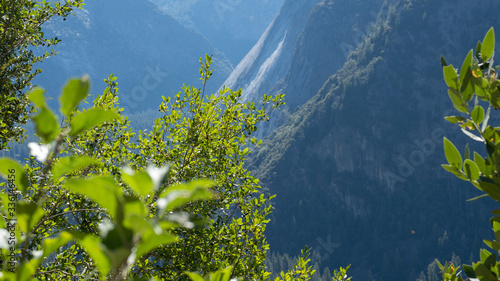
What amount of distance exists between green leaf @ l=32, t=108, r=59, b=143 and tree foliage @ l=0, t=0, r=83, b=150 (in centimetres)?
695

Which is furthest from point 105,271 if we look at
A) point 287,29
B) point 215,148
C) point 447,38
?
point 287,29

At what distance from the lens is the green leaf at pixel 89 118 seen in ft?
2.22

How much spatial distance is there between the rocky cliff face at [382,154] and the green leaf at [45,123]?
130655mm

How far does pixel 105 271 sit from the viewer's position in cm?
61

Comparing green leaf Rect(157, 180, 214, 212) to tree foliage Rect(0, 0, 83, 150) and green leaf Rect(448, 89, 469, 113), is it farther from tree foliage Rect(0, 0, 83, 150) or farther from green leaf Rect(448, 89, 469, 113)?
tree foliage Rect(0, 0, 83, 150)

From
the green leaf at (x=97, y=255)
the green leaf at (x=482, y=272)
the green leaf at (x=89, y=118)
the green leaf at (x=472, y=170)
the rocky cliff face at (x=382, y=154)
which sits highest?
the rocky cliff face at (x=382, y=154)

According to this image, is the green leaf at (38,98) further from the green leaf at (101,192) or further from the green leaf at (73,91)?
the green leaf at (101,192)

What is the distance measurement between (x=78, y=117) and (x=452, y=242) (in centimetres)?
13426

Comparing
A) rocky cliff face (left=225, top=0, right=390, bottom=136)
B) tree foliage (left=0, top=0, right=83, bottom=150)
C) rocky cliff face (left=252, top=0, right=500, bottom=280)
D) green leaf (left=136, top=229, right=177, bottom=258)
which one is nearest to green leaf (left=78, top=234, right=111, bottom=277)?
green leaf (left=136, top=229, right=177, bottom=258)

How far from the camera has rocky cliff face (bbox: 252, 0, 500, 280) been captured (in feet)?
413

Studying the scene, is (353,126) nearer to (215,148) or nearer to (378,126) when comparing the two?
(378,126)

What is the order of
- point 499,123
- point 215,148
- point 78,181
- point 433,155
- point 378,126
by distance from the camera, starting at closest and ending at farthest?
point 78,181 → point 215,148 → point 499,123 → point 433,155 → point 378,126

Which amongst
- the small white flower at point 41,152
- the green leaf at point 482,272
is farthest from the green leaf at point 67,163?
the green leaf at point 482,272

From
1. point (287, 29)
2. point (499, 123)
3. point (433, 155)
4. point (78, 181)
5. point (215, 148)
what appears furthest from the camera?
point (287, 29)
